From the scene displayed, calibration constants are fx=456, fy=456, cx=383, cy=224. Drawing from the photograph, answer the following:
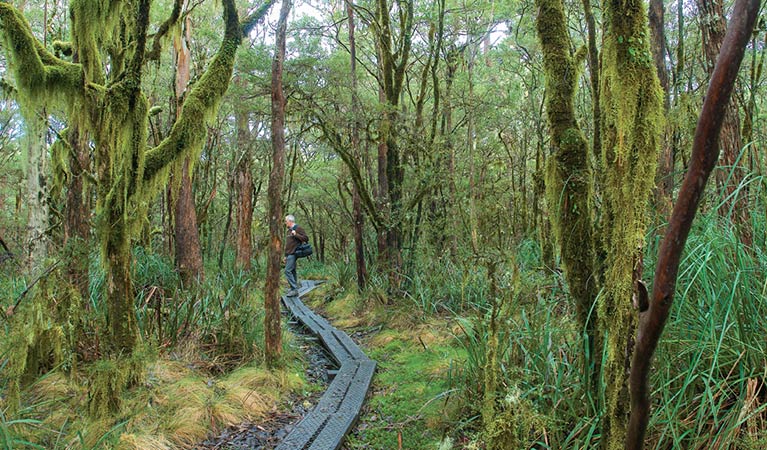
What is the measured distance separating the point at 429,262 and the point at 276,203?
166 inches

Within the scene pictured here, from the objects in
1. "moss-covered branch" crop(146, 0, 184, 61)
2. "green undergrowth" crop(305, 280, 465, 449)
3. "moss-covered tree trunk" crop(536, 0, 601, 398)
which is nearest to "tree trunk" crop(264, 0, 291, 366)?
"moss-covered branch" crop(146, 0, 184, 61)

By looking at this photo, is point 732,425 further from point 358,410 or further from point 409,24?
point 409,24

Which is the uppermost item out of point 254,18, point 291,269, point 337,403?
point 254,18

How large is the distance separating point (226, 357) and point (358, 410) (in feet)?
7.02

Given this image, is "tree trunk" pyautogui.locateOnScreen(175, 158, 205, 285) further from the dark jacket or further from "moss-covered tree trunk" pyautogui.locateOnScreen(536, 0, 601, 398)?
"moss-covered tree trunk" pyautogui.locateOnScreen(536, 0, 601, 398)

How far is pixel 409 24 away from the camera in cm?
927

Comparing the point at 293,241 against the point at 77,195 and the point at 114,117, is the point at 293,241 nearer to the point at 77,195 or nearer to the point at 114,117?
the point at 77,195

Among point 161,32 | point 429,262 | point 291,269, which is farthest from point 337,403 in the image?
point 291,269

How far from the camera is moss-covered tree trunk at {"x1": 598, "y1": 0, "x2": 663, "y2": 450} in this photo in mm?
1808

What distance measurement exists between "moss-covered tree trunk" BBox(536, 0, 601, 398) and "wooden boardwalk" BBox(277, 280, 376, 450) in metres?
2.30

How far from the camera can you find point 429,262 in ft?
30.2

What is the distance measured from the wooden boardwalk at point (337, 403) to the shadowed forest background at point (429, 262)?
0.22 metres

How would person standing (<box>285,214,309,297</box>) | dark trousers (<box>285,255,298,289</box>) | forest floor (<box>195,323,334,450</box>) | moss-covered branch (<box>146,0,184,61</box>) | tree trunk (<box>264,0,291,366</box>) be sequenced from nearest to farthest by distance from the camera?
forest floor (<box>195,323,334,450</box>), moss-covered branch (<box>146,0,184,61</box>), tree trunk (<box>264,0,291,366</box>), person standing (<box>285,214,309,297</box>), dark trousers (<box>285,255,298,289</box>)

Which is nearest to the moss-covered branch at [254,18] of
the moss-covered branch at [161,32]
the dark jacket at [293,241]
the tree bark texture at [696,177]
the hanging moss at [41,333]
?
the moss-covered branch at [161,32]
